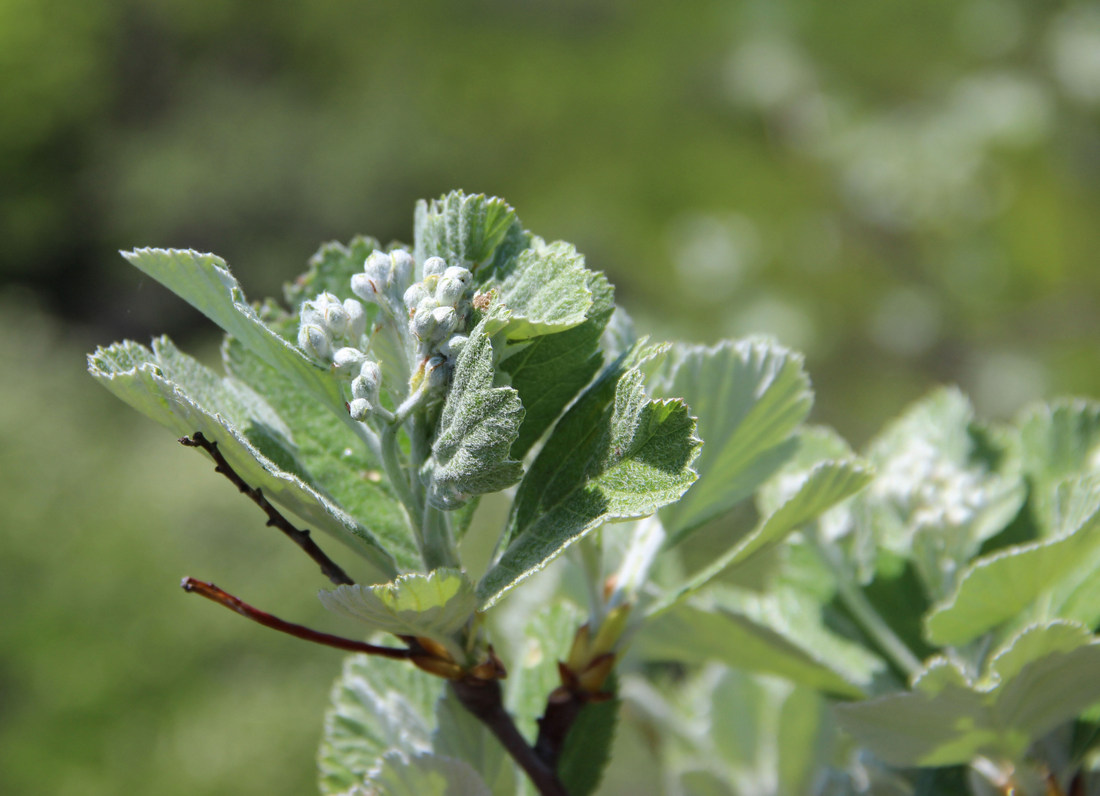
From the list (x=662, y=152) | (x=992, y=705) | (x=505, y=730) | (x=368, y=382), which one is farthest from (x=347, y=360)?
(x=662, y=152)

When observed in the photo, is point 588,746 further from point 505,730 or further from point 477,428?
point 477,428

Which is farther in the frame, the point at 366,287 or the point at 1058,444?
the point at 1058,444

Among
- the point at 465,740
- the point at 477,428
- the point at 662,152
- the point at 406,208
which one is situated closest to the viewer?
the point at 477,428

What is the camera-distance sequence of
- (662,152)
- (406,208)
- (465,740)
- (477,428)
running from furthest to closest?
(406,208), (662,152), (465,740), (477,428)

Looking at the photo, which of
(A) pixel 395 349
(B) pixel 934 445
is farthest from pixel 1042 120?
(A) pixel 395 349

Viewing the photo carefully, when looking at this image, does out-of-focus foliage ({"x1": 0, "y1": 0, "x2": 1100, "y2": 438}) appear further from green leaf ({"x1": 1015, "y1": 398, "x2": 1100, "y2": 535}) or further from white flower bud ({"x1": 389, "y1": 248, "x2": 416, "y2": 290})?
white flower bud ({"x1": 389, "y1": 248, "x2": 416, "y2": 290})

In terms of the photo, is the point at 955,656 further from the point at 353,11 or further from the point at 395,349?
the point at 353,11

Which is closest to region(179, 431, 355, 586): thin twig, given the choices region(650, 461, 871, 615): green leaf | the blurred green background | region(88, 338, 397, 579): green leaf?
region(88, 338, 397, 579): green leaf

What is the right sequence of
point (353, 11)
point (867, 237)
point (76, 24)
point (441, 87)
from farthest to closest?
point (353, 11) < point (441, 87) < point (76, 24) < point (867, 237)
